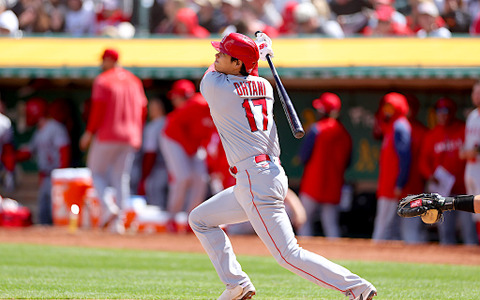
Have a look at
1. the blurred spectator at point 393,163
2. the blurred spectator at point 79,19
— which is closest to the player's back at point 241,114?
the blurred spectator at point 393,163

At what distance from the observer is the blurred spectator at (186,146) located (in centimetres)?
1161

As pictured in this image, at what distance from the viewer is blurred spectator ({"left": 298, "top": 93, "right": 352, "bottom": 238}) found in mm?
11461

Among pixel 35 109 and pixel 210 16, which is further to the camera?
pixel 210 16

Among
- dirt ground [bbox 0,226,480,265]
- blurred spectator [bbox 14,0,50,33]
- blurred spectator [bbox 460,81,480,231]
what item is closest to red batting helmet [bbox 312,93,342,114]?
dirt ground [bbox 0,226,480,265]

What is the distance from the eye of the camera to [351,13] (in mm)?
13750

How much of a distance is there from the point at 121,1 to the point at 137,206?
458 centimetres

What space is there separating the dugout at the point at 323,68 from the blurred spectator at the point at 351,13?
3.92 ft

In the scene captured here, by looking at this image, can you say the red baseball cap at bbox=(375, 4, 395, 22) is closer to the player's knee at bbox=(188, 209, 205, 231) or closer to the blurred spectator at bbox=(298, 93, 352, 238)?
the blurred spectator at bbox=(298, 93, 352, 238)

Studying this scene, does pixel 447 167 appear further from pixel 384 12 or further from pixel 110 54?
pixel 110 54

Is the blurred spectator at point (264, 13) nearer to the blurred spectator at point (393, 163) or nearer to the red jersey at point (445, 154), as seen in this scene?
the blurred spectator at point (393, 163)

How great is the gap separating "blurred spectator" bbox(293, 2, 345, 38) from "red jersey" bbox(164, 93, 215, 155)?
221 cm

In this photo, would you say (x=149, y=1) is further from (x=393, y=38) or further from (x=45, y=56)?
(x=393, y=38)

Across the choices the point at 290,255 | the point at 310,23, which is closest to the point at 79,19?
the point at 310,23

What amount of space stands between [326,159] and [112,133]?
2.78 metres
